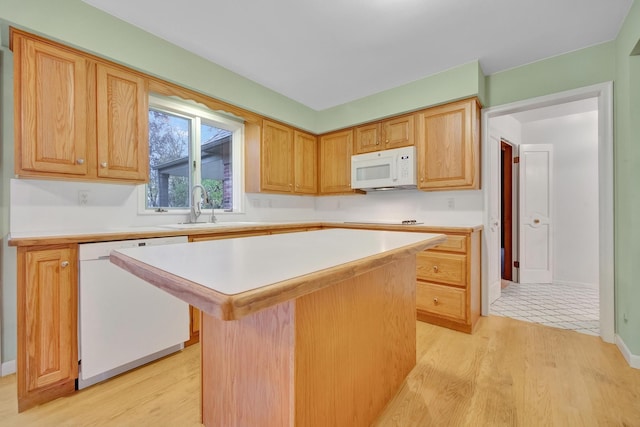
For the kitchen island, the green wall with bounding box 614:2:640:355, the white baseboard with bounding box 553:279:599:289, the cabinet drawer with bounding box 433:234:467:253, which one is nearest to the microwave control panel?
the cabinet drawer with bounding box 433:234:467:253

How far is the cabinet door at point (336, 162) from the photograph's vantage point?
11.9 feet

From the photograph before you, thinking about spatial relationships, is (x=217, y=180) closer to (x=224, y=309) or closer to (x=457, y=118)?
(x=457, y=118)

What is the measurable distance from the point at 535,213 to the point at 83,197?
17.0ft

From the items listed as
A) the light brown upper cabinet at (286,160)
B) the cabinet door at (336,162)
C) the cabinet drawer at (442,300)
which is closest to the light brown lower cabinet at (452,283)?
the cabinet drawer at (442,300)

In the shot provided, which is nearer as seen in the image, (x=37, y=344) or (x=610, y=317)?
(x=37, y=344)

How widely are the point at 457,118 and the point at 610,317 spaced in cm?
204

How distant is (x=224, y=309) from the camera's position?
1.50 ft

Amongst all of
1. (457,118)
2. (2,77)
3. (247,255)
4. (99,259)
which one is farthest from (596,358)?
(2,77)

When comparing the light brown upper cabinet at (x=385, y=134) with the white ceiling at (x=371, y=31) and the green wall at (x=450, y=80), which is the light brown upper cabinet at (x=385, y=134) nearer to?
the green wall at (x=450, y=80)

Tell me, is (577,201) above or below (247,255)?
above

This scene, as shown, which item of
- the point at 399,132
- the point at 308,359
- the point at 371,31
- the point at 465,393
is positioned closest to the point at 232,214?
the point at 399,132

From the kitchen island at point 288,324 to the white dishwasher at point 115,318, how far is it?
2.78 ft

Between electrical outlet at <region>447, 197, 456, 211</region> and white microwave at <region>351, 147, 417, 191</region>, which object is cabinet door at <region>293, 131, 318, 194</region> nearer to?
white microwave at <region>351, 147, 417, 191</region>

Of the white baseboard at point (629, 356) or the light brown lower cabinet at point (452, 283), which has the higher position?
the light brown lower cabinet at point (452, 283)
